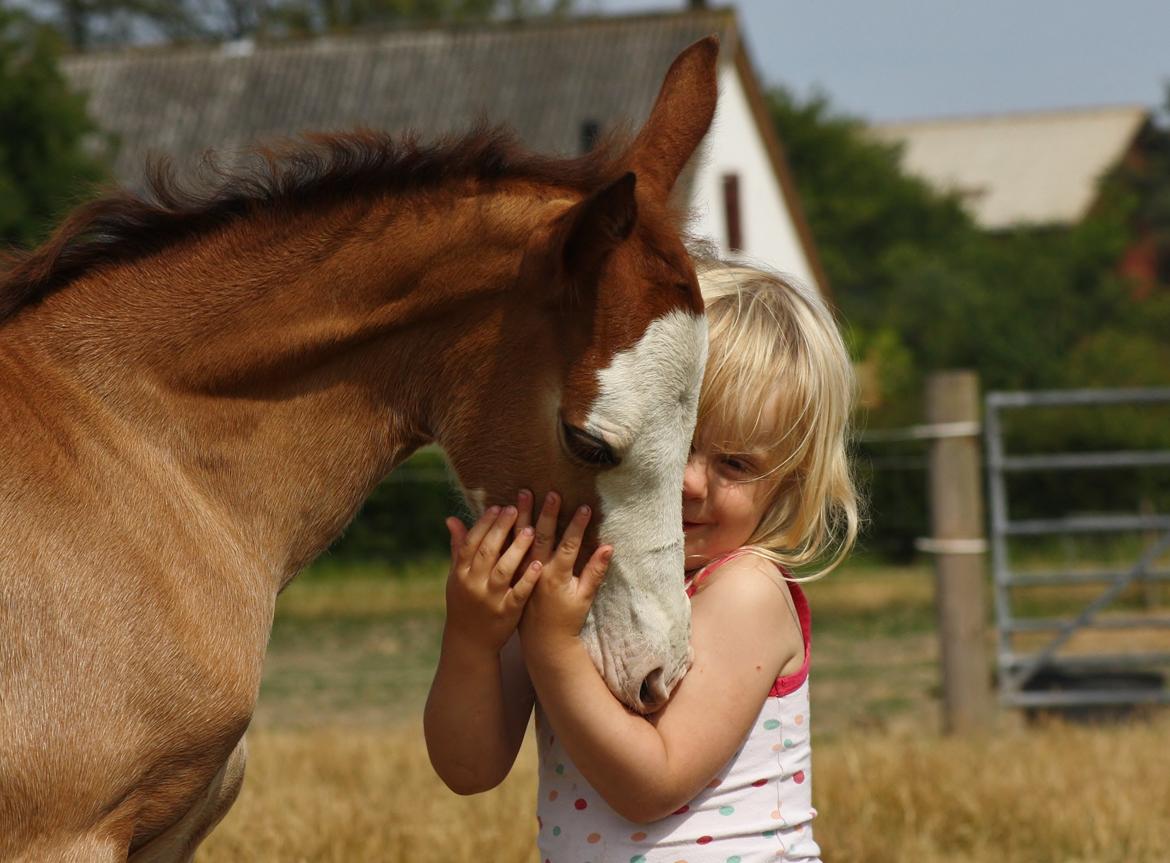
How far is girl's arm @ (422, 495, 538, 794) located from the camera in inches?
87.3

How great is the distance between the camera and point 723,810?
239 centimetres

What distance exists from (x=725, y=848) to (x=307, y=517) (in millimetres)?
921

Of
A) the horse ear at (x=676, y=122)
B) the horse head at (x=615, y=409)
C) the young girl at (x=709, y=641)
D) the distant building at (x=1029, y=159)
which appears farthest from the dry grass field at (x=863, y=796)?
the distant building at (x=1029, y=159)

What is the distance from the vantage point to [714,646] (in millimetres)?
2346

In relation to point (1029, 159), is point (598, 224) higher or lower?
lower

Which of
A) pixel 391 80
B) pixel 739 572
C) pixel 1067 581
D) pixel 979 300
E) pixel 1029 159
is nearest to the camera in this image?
pixel 739 572

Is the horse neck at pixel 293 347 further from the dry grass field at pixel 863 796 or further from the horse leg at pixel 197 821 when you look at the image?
the dry grass field at pixel 863 796

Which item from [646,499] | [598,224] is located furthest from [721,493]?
[598,224]

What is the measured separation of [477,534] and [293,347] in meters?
0.45

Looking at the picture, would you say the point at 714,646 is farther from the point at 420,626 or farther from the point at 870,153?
the point at 870,153

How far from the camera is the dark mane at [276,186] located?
2.36 meters

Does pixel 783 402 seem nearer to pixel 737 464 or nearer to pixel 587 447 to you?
pixel 737 464

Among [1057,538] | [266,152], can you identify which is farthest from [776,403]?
[1057,538]

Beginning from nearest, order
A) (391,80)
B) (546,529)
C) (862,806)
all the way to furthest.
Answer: (546,529) → (862,806) → (391,80)
